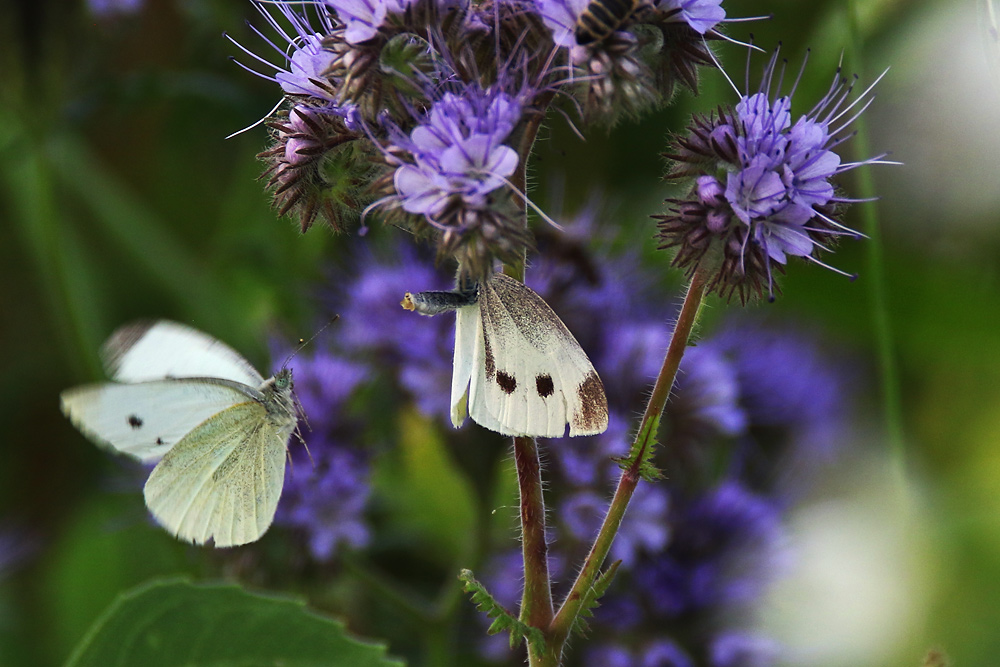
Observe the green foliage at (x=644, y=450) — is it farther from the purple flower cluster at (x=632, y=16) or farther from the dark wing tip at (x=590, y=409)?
the purple flower cluster at (x=632, y=16)

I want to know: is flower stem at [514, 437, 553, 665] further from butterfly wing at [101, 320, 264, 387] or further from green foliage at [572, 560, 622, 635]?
butterfly wing at [101, 320, 264, 387]

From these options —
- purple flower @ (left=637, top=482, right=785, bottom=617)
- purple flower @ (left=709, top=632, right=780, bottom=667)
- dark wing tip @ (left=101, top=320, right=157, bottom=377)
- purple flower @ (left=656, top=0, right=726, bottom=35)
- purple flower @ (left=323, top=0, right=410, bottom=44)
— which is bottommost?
purple flower @ (left=709, top=632, right=780, bottom=667)

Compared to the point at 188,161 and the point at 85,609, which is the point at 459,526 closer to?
the point at 85,609

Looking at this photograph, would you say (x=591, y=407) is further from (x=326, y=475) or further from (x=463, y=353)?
(x=326, y=475)

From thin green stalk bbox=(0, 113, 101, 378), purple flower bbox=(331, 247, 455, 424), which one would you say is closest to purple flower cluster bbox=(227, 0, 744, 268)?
purple flower bbox=(331, 247, 455, 424)

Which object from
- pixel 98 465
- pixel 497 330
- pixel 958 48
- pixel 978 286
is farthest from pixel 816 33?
pixel 98 465

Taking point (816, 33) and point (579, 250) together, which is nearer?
point (579, 250)

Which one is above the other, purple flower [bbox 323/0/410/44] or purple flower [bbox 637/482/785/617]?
purple flower [bbox 323/0/410/44]
